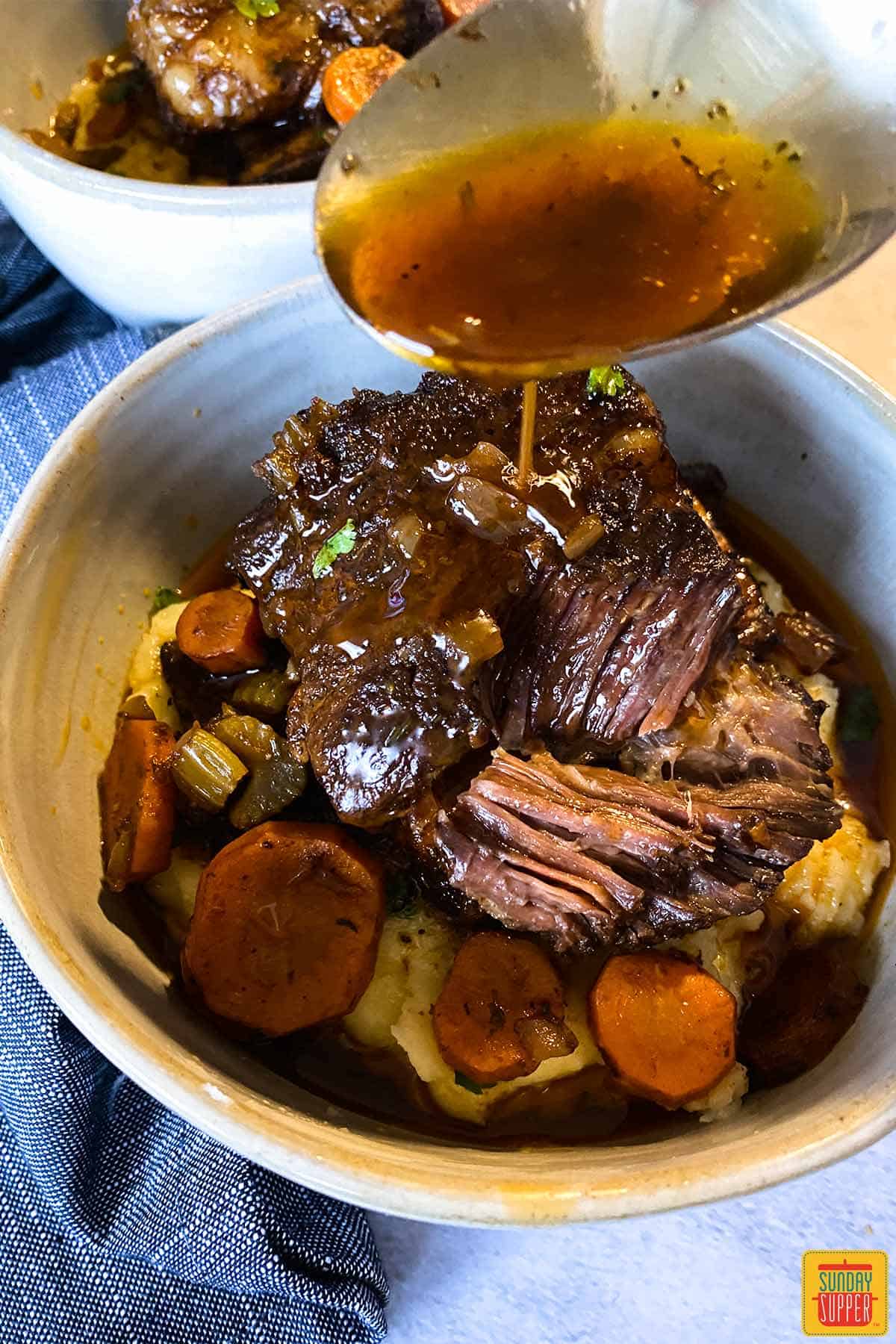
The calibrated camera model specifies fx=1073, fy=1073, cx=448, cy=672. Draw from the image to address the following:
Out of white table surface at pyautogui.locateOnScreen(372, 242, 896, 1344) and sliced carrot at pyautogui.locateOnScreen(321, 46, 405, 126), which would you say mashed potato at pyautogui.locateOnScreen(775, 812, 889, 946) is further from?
sliced carrot at pyautogui.locateOnScreen(321, 46, 405, 126)

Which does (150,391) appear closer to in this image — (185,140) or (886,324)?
(185,140)

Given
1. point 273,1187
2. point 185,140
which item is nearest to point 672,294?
point 273,1187

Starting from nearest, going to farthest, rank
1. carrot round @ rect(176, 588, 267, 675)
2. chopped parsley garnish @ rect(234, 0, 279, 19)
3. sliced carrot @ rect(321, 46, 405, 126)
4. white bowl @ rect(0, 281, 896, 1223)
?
white bowl @ rect(0, 281, 896, 1223), carrot round @ rect(176, 588, 267, 675), sliced carrot @ rect(321, 46, 405, 126), chopped parsley garnish @ rect(234, 0, 279, 19)

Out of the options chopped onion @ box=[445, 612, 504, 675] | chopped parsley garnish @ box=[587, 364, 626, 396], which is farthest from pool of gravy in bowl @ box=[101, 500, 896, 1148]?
chopped parsley garnish @ box=[587, 364, 626, 396]

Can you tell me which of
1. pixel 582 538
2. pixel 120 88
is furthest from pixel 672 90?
pixel 120 88

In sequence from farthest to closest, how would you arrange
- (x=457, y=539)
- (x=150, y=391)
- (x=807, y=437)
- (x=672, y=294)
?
(x=807, y=437)
(x=150, y=391)
(x=457, y=539)
(x=672, y=294)

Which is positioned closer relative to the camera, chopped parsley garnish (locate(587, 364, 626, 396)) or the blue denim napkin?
the blue denim napkin

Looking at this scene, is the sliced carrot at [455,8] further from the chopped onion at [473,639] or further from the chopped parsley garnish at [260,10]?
the chopped onion at [473,639]
